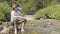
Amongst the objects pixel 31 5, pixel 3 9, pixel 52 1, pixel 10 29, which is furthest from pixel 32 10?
pixel 10 29

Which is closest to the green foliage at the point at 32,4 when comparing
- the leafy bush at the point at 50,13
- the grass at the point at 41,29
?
the leafy bush at the point at 50,13

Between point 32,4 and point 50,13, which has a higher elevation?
point 32,4

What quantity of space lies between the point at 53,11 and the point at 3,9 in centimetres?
422

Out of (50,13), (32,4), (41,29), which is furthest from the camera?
(32,4)

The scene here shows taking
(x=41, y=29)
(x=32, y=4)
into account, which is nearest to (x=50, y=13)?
(x=32, y=4)

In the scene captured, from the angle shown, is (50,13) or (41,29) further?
(50,13)

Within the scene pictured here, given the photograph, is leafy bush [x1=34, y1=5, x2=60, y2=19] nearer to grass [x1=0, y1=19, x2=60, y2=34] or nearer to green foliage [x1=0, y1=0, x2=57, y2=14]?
green foliage [x1=0, y1=0, x2=57, y2=14]

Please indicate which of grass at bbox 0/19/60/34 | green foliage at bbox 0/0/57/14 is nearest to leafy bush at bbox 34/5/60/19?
green foliage at bbox 0/0/57/14

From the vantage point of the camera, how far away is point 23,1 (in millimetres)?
21984

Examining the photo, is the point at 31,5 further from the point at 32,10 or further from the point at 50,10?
the point at 50,10

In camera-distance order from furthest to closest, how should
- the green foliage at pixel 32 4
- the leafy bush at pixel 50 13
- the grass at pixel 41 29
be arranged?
the green foliage at pixel 32 4 < the leafy bush at pixel 50 13 < the grass at pixel 41 29

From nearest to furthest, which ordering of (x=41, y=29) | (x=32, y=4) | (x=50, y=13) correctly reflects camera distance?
1. (x=41, y=29)
2. (x=50, y=13)
3. (x=32, y=4)

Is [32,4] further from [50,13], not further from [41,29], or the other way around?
[41,29]

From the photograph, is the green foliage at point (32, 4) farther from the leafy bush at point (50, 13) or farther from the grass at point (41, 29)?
the grass at point (41, 29)
